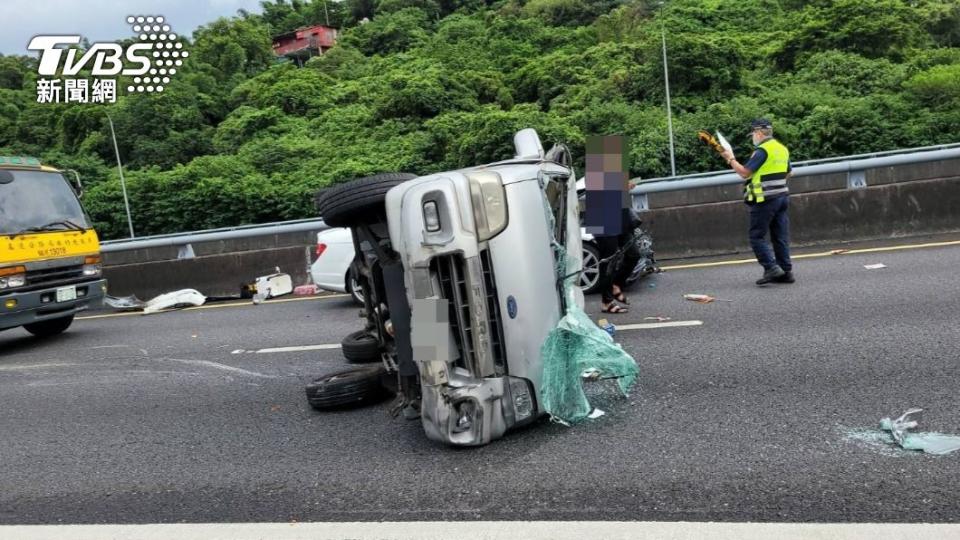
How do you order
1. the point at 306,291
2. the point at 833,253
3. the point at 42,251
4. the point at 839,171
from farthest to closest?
1. the point at 306,291
2. the point at 839,171
3. the point at 833,253
4. the point at 42,251

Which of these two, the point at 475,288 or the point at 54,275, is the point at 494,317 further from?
the point at 54,275

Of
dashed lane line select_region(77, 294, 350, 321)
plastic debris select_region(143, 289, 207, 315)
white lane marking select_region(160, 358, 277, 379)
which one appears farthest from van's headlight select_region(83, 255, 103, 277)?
white lane marking select_region(160, 358, 277, 379)

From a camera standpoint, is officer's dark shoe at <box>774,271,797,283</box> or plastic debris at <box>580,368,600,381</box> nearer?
plastic debris at <box>580,368,600,381</box>

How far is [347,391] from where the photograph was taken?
16.9 feet

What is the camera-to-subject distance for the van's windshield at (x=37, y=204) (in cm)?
872

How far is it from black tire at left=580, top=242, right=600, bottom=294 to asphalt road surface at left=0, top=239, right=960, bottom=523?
1.32 metres

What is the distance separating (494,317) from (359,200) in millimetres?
1056

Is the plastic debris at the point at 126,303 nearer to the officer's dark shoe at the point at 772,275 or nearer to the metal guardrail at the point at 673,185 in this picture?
the metal guardrail at the point at 673,185

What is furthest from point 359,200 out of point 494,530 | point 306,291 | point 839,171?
point 839,171

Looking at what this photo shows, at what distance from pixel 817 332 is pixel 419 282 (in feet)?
11.8

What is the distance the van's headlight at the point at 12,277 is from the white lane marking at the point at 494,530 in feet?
18.1

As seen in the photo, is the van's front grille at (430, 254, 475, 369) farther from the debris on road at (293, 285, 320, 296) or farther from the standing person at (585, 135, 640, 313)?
the debris on road at (293, 285, 320, 296)

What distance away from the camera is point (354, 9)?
266 ft

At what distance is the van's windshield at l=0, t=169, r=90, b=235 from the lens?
8719 mm
